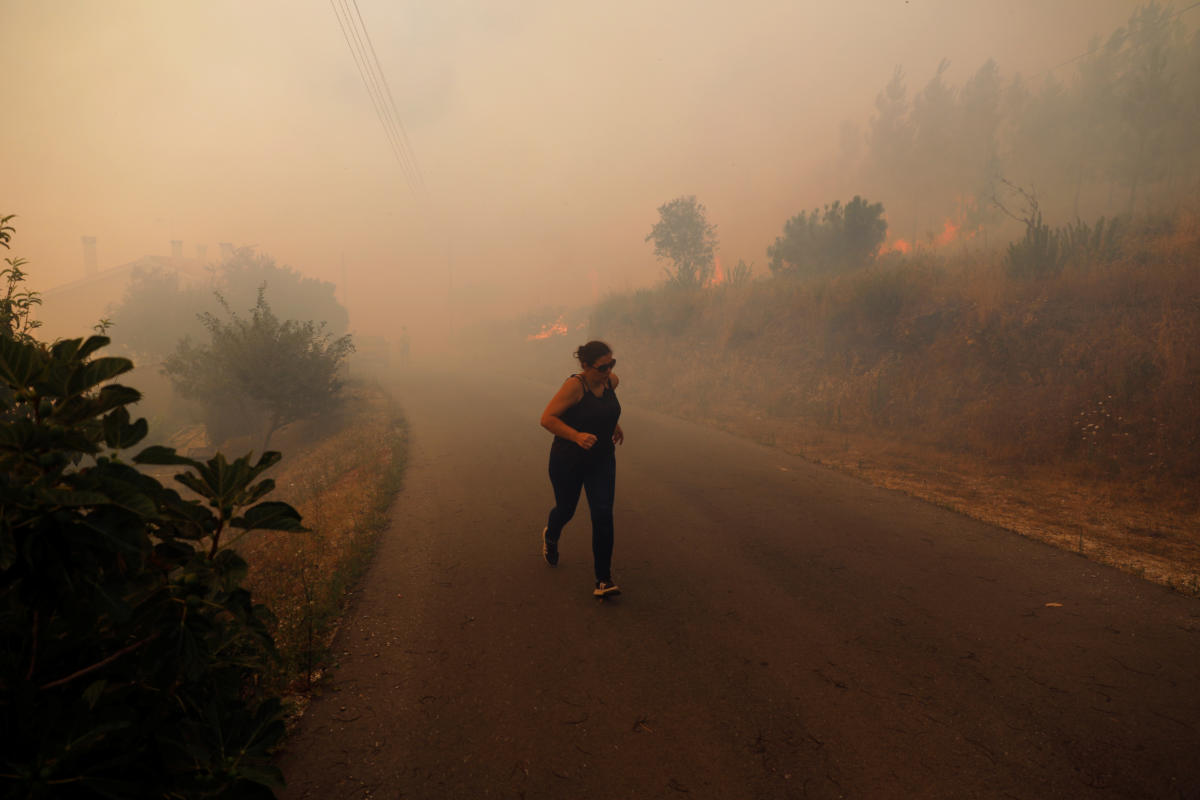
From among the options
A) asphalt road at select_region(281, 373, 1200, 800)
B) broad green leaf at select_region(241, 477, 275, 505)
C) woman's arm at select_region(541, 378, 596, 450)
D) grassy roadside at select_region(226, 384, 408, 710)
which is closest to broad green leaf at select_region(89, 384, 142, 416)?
broad green leaf at select_region(241, 477, 275, 505)

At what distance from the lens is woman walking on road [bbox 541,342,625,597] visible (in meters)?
4.78

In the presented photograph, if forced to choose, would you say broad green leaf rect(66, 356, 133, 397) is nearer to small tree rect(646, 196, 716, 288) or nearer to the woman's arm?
the woman's arm

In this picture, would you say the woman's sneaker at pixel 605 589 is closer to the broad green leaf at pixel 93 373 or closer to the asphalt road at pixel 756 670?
the asphalt road at pixel 756 670

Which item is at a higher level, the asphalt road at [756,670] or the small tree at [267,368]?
the small tree at [267,368]

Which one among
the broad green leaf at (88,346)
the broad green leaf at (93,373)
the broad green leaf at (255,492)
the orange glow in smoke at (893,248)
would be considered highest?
the orange glow in smoke at (893,248)

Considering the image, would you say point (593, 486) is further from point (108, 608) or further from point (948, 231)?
point (948, 231)

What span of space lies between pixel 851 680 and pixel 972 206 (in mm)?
51699

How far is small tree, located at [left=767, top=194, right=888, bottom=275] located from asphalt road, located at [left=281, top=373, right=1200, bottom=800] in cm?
2235

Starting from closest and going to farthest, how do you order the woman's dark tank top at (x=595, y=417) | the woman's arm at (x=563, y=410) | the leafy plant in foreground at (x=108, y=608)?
the leafy plant in foreground at (x=108, y=608) → the woman's arm at (x=563, y=410) → the woman's dark tank top at (x=595, y=417)

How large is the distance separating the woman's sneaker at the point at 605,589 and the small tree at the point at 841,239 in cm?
2396

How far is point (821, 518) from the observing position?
23.1ft

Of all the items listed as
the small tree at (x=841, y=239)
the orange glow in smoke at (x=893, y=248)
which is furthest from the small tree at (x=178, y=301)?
the orange glow in smoke at (x=893, y=248)

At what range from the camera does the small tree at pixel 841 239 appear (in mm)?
26344

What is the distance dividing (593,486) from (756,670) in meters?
1.88
